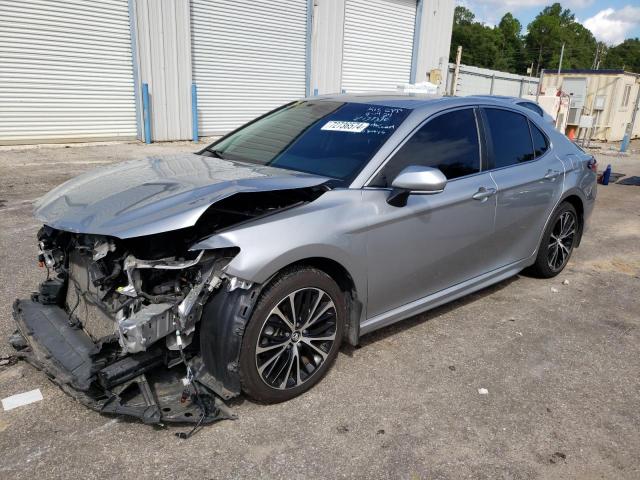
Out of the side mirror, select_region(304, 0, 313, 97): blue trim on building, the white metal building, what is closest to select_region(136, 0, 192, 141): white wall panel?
the white metal building

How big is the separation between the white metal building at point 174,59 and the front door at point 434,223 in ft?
37.7

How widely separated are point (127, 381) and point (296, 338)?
0.91 metres

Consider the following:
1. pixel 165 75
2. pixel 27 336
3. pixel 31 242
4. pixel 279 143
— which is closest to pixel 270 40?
pixel 165 75

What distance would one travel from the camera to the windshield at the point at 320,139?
3.43m

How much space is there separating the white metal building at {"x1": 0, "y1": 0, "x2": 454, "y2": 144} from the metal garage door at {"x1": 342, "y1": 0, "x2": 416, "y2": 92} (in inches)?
1.4

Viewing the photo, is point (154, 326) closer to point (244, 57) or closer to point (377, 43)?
point (244, 57)

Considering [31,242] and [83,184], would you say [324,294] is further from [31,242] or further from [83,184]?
[31,242]

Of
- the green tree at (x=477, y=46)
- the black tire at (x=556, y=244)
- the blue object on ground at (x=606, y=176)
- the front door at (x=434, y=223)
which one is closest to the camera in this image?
the front door at (x=434, y=223)

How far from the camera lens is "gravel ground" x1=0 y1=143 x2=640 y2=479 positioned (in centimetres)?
253

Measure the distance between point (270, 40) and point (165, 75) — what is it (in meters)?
3.76

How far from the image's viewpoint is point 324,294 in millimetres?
3012

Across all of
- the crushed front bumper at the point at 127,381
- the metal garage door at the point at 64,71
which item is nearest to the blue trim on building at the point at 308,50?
the metal garage door at the point at 64,71

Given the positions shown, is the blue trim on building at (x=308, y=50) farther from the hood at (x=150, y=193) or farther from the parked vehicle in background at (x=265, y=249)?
the hood at (x=150, y=193)

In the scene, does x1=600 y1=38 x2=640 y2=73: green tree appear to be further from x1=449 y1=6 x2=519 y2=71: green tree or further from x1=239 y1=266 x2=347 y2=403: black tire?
x1=239 y1=266 x2=347 y2=403: black tire
